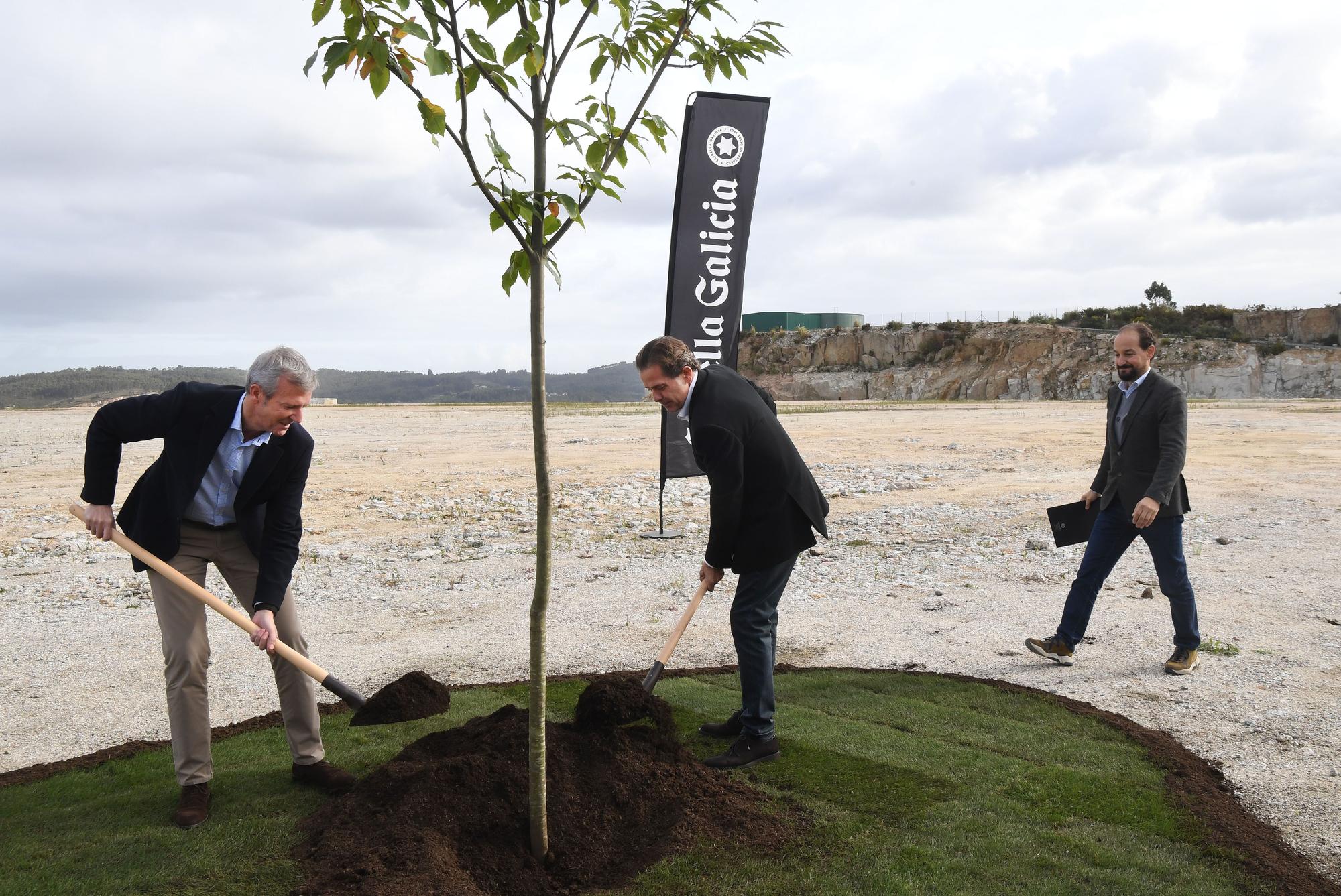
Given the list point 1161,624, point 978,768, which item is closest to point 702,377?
point 978,768

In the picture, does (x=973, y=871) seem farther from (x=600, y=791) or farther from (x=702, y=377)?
(x=702, y=377)

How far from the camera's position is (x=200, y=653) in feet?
12.6

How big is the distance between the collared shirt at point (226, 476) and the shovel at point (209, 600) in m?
0.27

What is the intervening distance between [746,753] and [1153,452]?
3.20 metres

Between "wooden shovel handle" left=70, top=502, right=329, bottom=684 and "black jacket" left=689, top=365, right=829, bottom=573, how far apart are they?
188cm

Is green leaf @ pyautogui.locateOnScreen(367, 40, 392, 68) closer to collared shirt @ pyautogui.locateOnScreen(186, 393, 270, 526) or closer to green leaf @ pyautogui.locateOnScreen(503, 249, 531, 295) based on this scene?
green leaf @ pyautogui.locateOnScreen(503, 249, 531, 295)

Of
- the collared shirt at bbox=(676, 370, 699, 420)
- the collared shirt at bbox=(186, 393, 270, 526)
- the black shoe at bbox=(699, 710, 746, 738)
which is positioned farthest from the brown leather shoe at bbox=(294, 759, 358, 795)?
the collared shirt at bbox=(676, 370, 699, 420)

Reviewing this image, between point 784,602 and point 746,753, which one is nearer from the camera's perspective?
point 746,753

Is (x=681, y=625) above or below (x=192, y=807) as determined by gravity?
above

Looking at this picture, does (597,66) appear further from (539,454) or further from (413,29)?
(539,454)

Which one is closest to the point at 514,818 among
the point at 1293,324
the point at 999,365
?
the point at 999,365

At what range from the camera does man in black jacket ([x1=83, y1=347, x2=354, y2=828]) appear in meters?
3.75

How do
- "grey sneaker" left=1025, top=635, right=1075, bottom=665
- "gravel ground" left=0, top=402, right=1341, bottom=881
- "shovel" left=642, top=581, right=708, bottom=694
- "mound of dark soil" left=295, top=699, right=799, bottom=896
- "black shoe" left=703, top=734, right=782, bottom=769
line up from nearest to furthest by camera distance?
"mound of dark soil" left=295, top=699, right=799, bottom=896
"black shoe" left=703, top=734, right=782, bottom=769
"shovel" left=642, top=581, right=708, bottom=694
"gravel ground" left=0, top=402, right=1341, bottom=881
"grey sneaker" left=1025, top=635, right=1075, bottom=665

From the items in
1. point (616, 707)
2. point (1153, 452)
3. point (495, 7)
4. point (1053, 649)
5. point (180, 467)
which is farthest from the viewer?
point (1053, 649)
